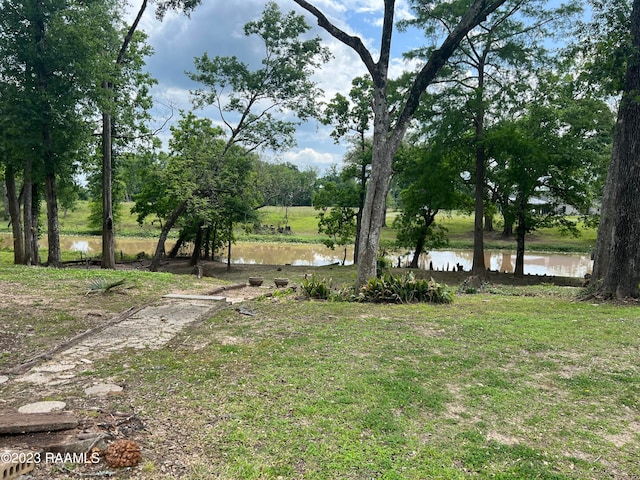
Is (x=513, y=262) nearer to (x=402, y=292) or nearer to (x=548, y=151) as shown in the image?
(x=548, y=151)

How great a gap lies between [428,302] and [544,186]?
43.4ft

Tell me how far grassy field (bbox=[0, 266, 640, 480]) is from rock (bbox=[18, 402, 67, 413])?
13cm

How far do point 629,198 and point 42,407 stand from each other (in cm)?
963

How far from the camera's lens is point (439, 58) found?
28.1ft

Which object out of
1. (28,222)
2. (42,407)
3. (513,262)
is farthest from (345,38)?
(513,262)

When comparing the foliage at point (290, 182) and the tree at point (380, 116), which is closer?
the tree at point (380, 116)

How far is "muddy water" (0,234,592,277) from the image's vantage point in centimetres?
2548

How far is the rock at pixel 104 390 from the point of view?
3744 mm

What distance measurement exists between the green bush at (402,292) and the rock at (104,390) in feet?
17.5

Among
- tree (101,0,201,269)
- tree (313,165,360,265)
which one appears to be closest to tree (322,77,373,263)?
tree (313,165,360,265)

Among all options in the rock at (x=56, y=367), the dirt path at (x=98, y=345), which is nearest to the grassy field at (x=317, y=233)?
the dirt path at (x=98, y=345)

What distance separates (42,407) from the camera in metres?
3.40

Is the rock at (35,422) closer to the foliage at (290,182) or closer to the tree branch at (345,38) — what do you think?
the tree branch at (345,38)

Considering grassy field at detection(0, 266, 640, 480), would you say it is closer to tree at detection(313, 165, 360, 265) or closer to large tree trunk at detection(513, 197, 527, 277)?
large tree trunk at detection(513, 197, 527, 277)
